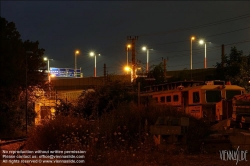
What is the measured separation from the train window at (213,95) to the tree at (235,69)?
1298 centimetres

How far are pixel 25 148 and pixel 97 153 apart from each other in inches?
226

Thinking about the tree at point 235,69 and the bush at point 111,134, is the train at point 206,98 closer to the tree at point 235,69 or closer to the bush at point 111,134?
the bush at point 111,134

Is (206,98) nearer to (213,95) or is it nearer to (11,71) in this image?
(213,95)

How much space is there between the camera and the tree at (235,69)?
128 feet

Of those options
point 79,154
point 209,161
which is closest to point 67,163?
point 79,154

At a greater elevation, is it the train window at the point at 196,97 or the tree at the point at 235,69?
the tree at the point at 235,69

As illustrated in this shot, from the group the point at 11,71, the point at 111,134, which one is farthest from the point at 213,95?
the point at 11,71

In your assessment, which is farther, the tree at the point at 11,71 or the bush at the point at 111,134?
the tree at the point at 11,71

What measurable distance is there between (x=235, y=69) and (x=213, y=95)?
711 inches

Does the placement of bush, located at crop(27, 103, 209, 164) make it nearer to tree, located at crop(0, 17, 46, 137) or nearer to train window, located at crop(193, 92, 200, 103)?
train window, located at crop(193, 92, 200, 103)

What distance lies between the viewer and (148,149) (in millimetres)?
15398

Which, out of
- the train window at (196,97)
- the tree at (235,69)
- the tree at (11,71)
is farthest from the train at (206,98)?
the tree at (11,71)

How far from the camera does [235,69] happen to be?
4212 centimetres

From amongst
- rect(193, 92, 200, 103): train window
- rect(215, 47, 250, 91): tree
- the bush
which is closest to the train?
rect(193, 92, 200, 103): train window
